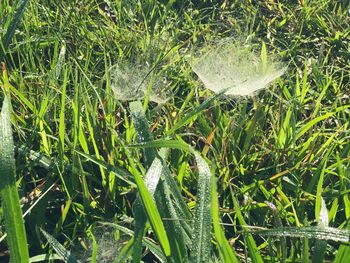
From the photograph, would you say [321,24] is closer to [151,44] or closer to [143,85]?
[151,44]

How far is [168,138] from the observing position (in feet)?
5.56

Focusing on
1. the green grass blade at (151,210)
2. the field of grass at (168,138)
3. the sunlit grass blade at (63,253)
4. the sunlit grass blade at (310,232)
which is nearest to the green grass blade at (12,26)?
the field of grass at (168,138)

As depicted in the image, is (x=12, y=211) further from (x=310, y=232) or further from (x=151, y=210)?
(x=310, y=232)

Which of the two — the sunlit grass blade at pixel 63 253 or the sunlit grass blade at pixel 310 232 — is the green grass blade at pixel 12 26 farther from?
the sunlit grass blade at pixel 310 232

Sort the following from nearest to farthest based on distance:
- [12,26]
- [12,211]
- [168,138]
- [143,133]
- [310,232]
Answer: [12,211] → [310,232] → [143,133] → [168,138] → [12,26]

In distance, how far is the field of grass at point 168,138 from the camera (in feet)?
4.04

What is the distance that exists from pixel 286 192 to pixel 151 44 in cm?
91

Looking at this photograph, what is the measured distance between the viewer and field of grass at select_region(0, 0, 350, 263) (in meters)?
1.23

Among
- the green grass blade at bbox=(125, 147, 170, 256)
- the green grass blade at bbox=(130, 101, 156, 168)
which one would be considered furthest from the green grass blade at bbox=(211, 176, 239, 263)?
the green grass blade at bbox=(130, 101, 156, 168)

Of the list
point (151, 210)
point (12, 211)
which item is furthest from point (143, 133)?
point (12, 211)

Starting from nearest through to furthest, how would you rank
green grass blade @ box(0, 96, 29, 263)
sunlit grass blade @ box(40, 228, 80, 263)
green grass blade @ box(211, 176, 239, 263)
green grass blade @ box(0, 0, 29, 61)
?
green grass blade @ box(0, 96, 29, 263)
green grass blade @ box(211, 176, 239, 263)
sunlit grass blade @ box(40, 228, 80, 263)
green grass blade @ box(0, 0, 29, 61)

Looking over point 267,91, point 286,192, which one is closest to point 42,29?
point 267,91

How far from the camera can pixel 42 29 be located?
2.24 meters

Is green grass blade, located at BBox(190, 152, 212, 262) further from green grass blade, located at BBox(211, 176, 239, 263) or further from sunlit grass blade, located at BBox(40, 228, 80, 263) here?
sunlit grass blade, located at BBox(40, 228, 80, 263)
